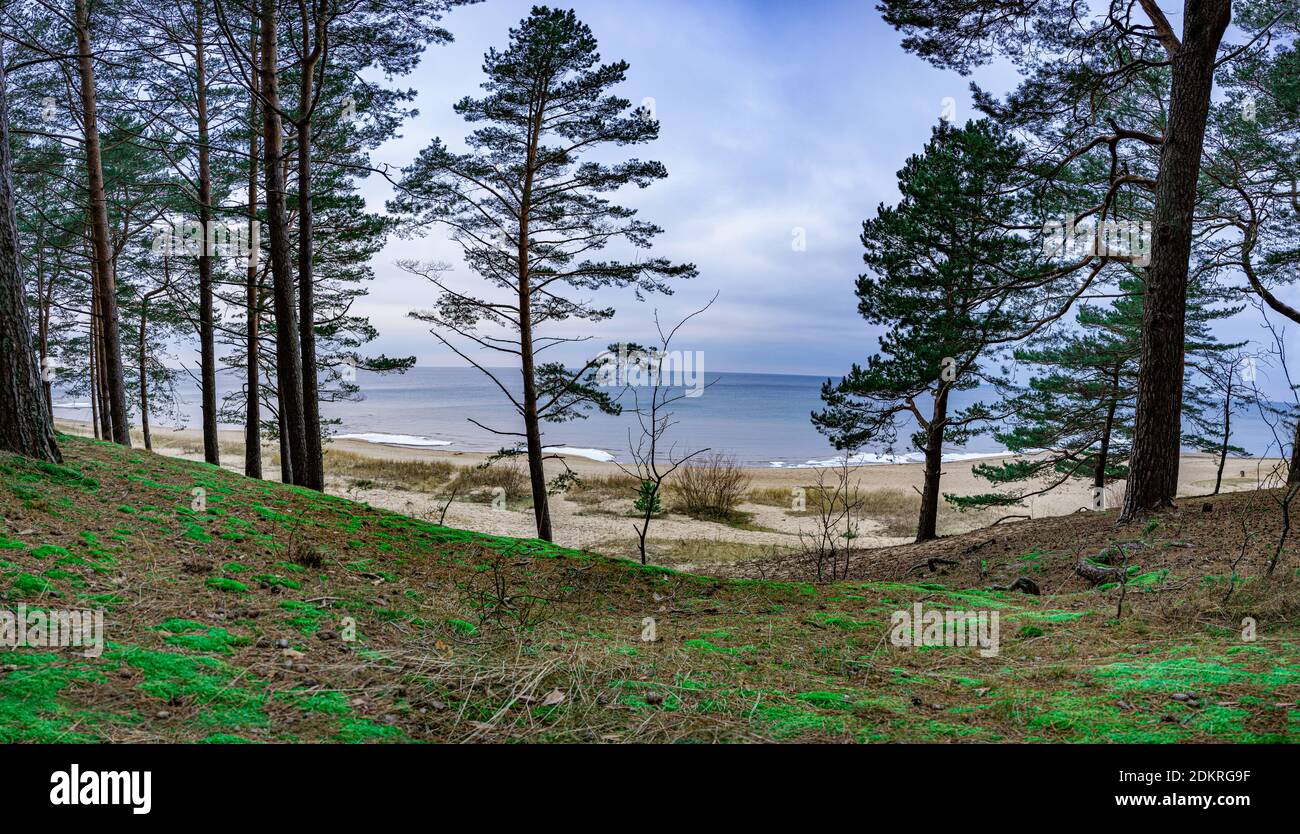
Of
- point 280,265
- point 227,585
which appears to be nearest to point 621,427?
point 280,265

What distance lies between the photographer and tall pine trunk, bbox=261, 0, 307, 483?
357 inches

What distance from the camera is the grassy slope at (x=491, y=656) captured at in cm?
229

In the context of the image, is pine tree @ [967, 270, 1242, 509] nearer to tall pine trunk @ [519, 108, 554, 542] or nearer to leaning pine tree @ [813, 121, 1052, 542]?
leaning pine tree @ [813, 121, 1052, 542]

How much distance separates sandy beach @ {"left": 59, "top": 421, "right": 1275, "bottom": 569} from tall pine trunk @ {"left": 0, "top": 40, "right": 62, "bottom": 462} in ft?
26.9

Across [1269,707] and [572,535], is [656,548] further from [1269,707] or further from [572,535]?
[1269,707]

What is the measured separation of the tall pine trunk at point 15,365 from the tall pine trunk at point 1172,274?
1050 cm

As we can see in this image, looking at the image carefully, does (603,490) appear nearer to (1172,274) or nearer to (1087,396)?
(1087,396)

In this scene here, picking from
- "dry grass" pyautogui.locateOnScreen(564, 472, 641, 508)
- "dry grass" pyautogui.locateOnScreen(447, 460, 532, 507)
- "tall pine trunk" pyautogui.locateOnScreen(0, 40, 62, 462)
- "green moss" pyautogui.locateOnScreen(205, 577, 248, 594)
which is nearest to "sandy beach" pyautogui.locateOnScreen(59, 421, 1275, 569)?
"dry grass" pyautogui.locateOnScreen(564, 472, 641, 508)

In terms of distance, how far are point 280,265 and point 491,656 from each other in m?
8.16

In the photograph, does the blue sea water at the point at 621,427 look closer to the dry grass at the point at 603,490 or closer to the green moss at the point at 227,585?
the dry grass at the point at 603,490

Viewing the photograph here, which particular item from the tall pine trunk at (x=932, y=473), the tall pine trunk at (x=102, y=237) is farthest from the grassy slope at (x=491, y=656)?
the tall pine trunk at (x=932, y=473)

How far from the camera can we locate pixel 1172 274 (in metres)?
7.68

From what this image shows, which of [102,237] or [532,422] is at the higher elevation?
[102,237]
